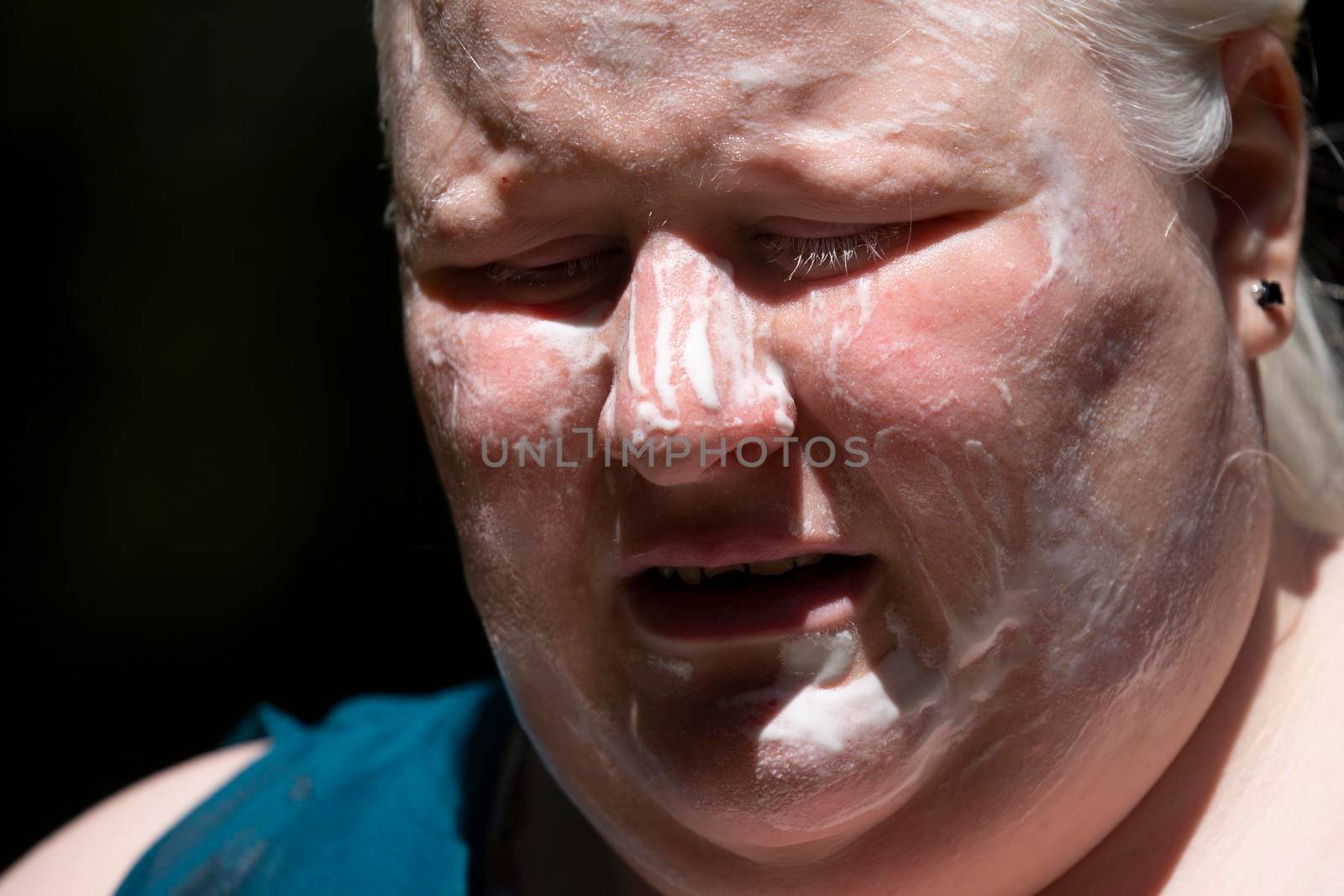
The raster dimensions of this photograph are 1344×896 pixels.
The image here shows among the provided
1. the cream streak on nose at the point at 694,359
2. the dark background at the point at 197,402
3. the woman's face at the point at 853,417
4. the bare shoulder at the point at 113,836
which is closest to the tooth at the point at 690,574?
the woman's face at the point at 853,417

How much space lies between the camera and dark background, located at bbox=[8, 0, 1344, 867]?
8.05 feet

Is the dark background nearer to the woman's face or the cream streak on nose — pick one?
the woman's face

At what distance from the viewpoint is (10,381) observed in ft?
8.04

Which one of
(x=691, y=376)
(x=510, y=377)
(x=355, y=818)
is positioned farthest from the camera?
(x=355, y=818)

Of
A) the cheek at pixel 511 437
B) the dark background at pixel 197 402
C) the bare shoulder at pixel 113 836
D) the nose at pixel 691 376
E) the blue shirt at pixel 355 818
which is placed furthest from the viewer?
the dark background at pixel 197 402

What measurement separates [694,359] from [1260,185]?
514 mm

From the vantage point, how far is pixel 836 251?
2.93 feet

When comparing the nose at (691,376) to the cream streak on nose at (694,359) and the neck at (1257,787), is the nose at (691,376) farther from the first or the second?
the neck at (1257,787)

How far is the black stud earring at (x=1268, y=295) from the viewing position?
101cm

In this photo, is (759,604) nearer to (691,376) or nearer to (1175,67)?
(691,376)

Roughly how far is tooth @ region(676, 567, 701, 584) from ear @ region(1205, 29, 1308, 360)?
0.46 meters

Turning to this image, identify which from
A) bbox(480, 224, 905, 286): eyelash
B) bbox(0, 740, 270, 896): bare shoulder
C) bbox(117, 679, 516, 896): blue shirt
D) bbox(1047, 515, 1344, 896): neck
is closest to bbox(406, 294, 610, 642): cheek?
bbox(480, 224, 905, 286): eyelash

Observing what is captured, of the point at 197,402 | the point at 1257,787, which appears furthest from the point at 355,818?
the point at 197,402

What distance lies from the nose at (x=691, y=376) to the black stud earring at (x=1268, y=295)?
41cm
